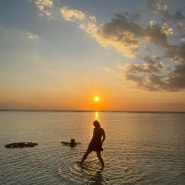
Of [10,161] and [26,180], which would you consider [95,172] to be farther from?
[10,161]

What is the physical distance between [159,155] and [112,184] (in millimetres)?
10915

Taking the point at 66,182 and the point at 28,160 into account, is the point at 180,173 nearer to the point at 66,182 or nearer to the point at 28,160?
the point at 66,182

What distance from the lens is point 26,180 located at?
14.3 metres

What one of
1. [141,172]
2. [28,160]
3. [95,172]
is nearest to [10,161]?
[28,160]

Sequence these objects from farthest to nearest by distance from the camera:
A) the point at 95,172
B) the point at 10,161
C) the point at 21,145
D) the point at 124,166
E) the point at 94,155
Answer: the point at 21,145 → the point at 94,155 → the point at 10,161 → the point at 124,166 → the point at 95,172

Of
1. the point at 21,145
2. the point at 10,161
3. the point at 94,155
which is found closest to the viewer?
the point at 10,161

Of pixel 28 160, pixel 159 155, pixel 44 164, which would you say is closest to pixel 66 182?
pixel 44 164

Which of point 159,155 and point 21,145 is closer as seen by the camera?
point 159,155

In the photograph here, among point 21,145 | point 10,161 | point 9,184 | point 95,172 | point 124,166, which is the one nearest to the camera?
point 9,184

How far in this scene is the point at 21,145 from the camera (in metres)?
27.1

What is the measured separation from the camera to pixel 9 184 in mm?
13570

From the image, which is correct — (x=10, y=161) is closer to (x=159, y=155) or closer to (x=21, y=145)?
(x=21, y=145)

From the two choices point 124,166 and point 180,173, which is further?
point 124,166

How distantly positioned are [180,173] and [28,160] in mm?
11177
